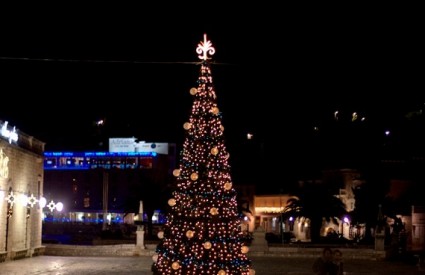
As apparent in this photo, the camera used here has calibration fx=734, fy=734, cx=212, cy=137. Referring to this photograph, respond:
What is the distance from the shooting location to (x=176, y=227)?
65.0ft

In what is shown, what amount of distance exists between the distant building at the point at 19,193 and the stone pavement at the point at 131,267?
0.95 metres

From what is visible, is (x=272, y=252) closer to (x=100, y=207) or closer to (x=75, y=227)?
(x=75, y=227)

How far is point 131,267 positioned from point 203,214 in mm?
10720

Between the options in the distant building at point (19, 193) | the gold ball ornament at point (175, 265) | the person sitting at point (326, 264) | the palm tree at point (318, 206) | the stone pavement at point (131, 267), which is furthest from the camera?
the palm tree at point (318, 206)

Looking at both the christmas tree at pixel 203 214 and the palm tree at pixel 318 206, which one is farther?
the palm tree at pixel 318 206

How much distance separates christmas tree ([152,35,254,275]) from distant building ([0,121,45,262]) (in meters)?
12.3

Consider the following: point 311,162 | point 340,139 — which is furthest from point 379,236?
Answer: point 311,162

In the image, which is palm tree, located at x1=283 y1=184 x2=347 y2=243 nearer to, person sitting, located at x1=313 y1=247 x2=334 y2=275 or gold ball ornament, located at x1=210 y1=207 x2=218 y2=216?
gold ball ornament, located at x1=210 y1=207 x2=218 y2=216

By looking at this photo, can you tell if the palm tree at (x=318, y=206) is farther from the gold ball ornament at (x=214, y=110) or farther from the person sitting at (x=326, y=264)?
the person sitting at (x=326, y=264)

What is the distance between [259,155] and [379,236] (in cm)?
5458

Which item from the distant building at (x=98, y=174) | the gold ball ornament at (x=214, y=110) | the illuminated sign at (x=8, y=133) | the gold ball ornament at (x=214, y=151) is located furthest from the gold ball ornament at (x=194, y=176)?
the distant building at (x=98, y=174)

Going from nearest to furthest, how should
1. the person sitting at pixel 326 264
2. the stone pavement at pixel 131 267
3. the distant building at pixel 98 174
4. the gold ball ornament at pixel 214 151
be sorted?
1. the person sitting at pixel 326 264
2. the gold ball ornament at pixel 214 151
3. the stone pavement at pixel 131 267
4. the distant building at pixel 98 174

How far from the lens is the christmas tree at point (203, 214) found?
766 inches

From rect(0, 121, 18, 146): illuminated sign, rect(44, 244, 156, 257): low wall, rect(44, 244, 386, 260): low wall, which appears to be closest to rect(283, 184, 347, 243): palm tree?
rect(44, 244, 386, 260): low wall
